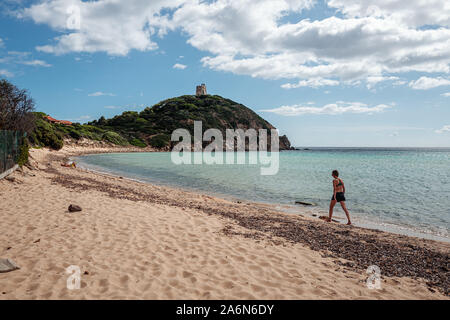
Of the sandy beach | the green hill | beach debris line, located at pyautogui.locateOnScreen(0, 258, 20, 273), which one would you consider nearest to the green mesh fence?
the sandy beach

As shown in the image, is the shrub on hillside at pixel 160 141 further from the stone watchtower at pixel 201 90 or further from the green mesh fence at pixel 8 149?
the green mesh fence at pixel 8 149

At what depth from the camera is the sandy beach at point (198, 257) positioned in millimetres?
4191

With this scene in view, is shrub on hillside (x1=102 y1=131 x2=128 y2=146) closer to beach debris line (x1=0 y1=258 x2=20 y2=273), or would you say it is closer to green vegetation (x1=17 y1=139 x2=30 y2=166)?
green vegetation (x1=17 y1=139 x2=30 y2=166)

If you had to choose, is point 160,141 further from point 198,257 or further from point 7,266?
point 7,266

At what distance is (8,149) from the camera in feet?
42.4

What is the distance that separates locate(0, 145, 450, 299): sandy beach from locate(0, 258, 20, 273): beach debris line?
0.12 metres

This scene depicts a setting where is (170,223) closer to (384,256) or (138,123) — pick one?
(384,256)

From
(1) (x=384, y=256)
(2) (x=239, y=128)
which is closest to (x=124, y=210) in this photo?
(1) (x=384, y=256)

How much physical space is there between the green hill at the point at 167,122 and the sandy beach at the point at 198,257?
74.6m

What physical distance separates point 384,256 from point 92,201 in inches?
393

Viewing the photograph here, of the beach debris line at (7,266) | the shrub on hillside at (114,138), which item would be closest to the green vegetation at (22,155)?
the beach debris line at (7,266)

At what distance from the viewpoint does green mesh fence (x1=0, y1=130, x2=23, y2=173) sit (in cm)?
1191

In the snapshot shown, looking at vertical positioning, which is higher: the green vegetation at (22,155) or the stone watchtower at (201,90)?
the stone watchtower at (201,90)

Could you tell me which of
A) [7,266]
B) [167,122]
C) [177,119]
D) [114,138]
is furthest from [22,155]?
[177,119]
